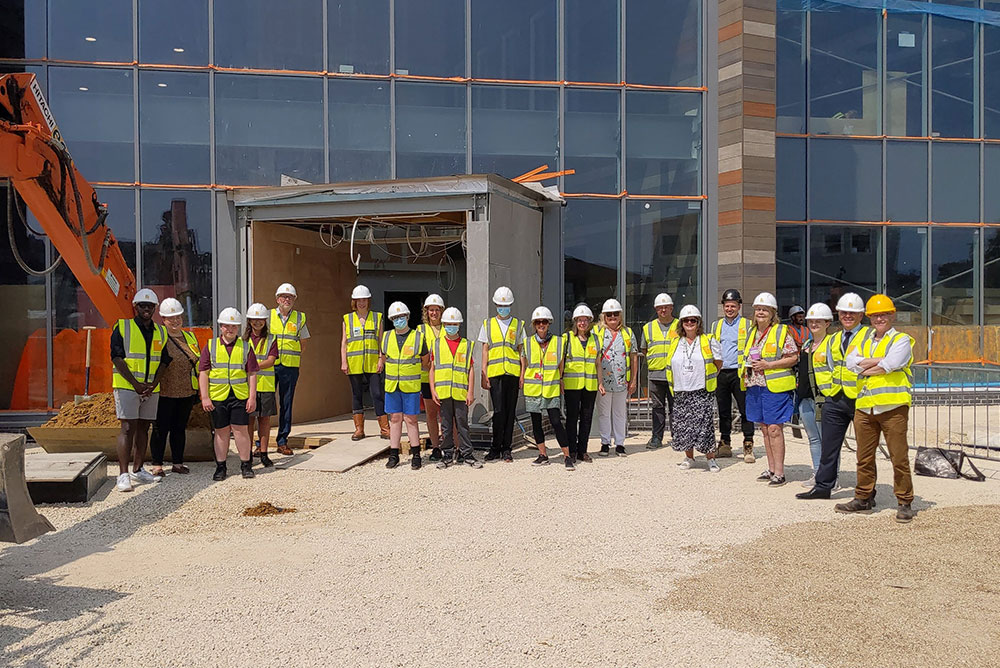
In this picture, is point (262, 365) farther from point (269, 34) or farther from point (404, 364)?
point (269, 34)

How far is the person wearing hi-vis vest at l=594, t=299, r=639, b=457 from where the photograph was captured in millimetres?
9969

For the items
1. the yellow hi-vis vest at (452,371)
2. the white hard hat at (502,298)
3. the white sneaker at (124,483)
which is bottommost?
the white sneaker at (124,483)

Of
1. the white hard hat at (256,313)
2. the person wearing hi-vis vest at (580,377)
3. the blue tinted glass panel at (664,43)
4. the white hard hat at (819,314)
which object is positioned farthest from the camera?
the blue tinted glass panel at (664,43)

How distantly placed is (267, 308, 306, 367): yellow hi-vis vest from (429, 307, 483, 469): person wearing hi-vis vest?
188 cm

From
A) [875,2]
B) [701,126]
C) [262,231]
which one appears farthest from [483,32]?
[875,2]

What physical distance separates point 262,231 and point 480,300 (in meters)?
3.44

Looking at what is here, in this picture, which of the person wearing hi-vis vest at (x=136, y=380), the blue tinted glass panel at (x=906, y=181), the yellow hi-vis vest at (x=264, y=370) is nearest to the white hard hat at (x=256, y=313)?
the yellow hi-vis vest at (x=264, y=370)

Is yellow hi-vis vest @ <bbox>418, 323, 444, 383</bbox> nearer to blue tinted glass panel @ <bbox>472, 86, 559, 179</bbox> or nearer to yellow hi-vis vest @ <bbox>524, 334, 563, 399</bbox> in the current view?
yellow hi-vis vest @ <bbox>524, 334, 563, 399</bbox>

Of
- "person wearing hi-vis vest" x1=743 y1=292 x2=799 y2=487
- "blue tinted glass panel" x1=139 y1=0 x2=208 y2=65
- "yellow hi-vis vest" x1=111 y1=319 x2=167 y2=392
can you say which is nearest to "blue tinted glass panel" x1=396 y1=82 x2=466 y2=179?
→ "blue tinted glass panel" x1=139 y1=0 x2=208 y2=65

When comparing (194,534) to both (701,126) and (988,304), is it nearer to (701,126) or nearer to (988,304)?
(701,126)

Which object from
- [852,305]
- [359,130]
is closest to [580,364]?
[852,305]

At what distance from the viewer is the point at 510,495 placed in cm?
781

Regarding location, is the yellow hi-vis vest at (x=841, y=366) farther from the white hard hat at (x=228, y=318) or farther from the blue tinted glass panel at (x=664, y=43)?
the blue tinted glass panel at (x=664, y=43)

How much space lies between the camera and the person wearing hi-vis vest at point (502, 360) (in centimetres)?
925
